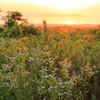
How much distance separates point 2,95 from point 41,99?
0.72 metres

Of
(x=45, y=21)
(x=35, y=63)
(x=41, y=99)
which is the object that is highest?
(x=45, y=21)

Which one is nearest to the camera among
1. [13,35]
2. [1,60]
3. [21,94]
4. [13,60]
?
[21,94]

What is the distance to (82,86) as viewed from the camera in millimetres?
4270

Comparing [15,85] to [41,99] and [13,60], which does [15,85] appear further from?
[13,60]

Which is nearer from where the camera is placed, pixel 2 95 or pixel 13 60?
pixel 2 95

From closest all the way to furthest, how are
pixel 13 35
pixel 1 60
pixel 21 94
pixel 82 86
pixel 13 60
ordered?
pixel 21 94, pixel 82 86, pixel 13 60, pixel 1 60, pixel 13 35

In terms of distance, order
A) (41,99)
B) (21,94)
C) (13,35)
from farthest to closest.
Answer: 1. (13,35)
2. (41,99)
3. (21,94)

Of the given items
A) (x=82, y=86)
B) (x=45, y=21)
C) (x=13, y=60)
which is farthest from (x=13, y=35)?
(x=82, y=86)

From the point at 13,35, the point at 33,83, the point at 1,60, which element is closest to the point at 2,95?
the point at 33,83

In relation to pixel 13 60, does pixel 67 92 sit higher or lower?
lower

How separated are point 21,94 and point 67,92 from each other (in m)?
0.80

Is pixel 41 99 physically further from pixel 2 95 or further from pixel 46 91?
pixel 2 95

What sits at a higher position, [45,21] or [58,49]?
[45,21]

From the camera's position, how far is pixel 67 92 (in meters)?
3.62
